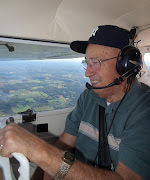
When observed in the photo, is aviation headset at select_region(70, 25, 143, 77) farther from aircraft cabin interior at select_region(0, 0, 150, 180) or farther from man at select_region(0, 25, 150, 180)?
aircraft cabin interior at select_region(0, 0, 150, 180)

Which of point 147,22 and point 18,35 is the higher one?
point 147,22

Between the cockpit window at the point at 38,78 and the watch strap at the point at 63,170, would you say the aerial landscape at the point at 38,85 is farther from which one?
the watch strap at the point at 63,170

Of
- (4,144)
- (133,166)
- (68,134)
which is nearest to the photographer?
(4,144)

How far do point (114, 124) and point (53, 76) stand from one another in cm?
121

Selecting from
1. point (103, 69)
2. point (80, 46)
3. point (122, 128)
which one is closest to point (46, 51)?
point (80, 46)

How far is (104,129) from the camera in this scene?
4.77ft

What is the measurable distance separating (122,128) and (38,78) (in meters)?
1.31

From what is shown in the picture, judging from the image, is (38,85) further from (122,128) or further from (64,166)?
(64,166)

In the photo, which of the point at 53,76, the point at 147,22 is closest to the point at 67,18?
the point at 53,76

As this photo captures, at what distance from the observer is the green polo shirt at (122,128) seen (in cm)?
111

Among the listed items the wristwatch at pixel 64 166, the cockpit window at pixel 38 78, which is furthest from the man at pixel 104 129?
the cockpit window at pixel 38 78

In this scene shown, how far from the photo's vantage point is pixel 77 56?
260 cm

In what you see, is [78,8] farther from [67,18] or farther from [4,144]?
[4,144]

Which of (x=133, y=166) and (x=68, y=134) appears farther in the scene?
(x=68, y=134)
